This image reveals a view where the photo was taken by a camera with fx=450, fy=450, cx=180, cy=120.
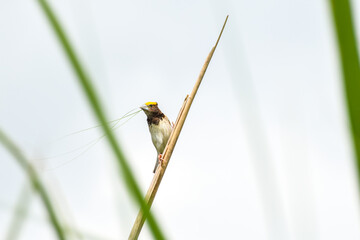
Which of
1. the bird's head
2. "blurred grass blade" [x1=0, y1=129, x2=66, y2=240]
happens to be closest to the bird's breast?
the bird's head

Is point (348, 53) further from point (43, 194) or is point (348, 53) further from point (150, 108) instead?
point (150, 108)

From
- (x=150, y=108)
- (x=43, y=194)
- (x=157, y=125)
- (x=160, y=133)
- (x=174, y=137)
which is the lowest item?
(x=160, y=133)

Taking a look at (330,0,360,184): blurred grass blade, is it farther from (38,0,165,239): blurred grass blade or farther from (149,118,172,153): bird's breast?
(149,118,172,153): bird's breast

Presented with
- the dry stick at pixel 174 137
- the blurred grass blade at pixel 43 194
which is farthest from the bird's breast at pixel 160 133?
the blurred grass blade at pixel 43 194

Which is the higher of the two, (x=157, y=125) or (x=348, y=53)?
(x=348, y=53)

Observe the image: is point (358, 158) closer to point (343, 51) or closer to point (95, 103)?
point (343, 51)

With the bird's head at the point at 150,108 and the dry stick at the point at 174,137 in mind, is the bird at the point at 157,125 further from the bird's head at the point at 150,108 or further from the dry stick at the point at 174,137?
the dry stick at the point at 174,137

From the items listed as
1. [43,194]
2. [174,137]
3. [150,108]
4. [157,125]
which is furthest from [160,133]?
[43,194]
